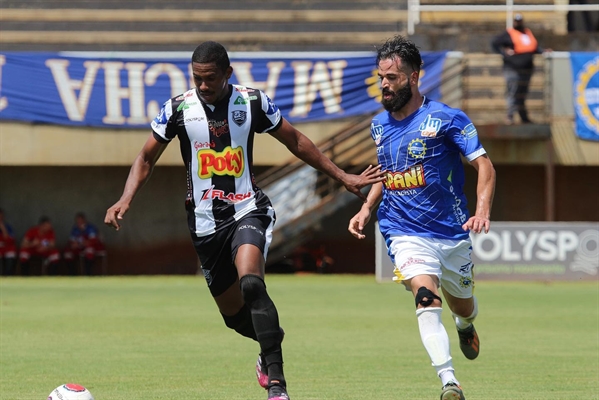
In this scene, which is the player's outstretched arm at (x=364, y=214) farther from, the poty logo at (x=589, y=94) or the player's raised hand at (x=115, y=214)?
the poty logo at (x=589, y=94)

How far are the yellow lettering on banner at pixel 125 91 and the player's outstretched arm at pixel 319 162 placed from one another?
16214 mm

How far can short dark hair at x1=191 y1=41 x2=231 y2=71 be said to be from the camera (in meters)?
7.16

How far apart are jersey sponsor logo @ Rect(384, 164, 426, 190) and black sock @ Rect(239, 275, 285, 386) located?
1.25 metres

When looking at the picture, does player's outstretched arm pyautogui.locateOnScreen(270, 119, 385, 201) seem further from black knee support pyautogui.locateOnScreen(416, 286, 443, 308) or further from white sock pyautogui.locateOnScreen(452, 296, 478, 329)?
white sock pyautogui.locateOnScreen(452, 296, 478, 329)

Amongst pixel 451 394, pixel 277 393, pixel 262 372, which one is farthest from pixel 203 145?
pixel 451 394

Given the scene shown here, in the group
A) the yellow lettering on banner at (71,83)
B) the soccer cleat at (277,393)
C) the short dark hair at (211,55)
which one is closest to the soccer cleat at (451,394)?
the soccer cleat at (277,393)

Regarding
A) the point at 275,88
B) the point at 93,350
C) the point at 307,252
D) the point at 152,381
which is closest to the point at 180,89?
the point at 275,88

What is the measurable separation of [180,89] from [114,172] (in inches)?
135

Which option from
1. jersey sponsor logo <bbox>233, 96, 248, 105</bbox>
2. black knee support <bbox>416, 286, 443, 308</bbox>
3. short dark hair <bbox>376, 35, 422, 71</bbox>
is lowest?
black knee support <bbox>416, 286, 443, 308</bbox>

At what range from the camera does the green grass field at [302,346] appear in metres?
8.22

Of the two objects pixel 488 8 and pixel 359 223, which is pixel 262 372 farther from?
pixel 488 8

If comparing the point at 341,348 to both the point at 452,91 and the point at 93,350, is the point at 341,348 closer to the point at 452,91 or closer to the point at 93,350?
the point at 93,350

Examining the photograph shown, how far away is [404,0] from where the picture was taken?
26078 mm

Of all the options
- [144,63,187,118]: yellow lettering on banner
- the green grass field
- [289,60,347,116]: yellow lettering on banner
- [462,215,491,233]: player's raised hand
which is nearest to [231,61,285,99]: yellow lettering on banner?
[289,60,347,116]: yellow lettering on banner
